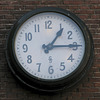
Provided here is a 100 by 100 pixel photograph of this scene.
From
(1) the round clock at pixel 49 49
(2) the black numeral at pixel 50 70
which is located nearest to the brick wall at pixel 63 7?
(1) the round clock at pixel 49 49

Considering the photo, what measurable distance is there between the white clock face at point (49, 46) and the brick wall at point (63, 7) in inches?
11.0

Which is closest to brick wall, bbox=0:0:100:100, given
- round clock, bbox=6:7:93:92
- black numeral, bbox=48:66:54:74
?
round clock, bbox=6:7:93:92

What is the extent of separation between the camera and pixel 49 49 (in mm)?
4406

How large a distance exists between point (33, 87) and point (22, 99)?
255mm

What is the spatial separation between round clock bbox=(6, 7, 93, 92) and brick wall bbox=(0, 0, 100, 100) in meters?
0.18

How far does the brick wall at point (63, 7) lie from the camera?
14.5 ft

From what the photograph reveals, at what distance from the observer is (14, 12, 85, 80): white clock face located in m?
4.32

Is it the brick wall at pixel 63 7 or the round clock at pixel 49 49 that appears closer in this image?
the round clock at pixel 49 49

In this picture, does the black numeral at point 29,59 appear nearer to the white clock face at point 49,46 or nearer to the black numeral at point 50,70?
the white clock face at point 49,46

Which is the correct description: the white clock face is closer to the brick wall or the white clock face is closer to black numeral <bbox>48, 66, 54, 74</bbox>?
black numeral <bbox>48, 66, 54, 74</bbox>

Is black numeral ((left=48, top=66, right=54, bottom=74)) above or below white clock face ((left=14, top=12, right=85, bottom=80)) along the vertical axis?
below

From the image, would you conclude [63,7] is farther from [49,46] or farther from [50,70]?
[50,70]

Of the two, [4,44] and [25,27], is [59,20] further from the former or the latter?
[4,44]

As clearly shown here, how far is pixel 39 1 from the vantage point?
15.5ft
